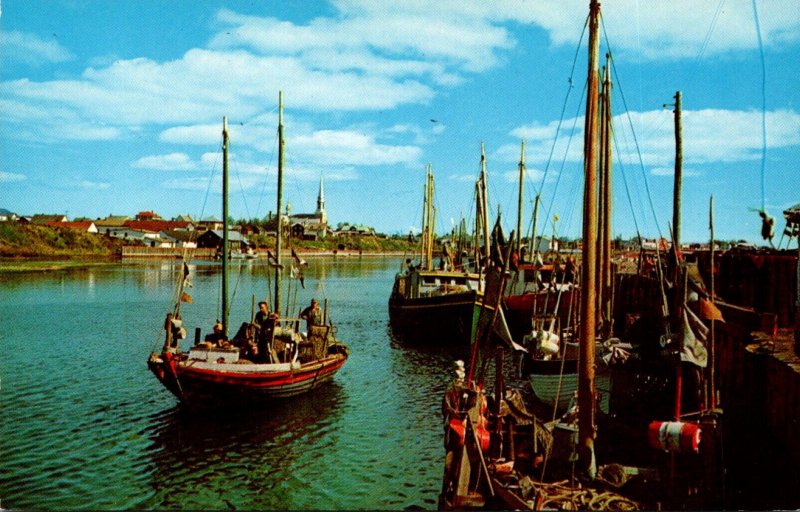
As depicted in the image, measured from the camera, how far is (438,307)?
39.9 meters

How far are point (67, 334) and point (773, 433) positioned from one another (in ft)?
129

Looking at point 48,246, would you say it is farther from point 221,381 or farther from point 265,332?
point 221,381

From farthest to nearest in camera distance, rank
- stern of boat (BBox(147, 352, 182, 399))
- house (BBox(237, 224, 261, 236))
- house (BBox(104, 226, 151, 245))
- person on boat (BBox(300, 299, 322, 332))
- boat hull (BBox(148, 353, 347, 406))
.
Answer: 1. house (BBox(237, 224, 261, 236))
2. house (BBox(104, 226, 151, 245))
3. person on boat (BBox(300, 299, 322, 332))
4. boat hull (BBox(148, 353, 347, 406))
5. stern of boat (BBox(147, 352, 182, 399))

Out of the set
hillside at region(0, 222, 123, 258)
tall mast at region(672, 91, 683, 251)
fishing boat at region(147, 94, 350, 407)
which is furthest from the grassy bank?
tall mast at region(672, 91, 683, 251)

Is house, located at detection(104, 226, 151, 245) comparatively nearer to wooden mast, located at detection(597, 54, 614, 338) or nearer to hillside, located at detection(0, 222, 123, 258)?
hillside, located at detection(0, 222, 123, 258)

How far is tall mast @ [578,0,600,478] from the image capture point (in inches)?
484

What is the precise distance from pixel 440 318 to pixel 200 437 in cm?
2184

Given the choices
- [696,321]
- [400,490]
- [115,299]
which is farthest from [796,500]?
[115,299]

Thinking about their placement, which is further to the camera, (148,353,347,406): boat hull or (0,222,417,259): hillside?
(0,222,417,259): hillside

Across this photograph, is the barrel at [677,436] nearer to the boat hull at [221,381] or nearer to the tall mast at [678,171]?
the boat hull at [221,381]

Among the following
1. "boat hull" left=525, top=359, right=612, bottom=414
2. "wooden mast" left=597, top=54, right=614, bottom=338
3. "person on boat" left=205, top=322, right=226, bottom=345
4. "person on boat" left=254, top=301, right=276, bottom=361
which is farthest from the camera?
"person on boat" left=205, top=322, right=226, bottom=345

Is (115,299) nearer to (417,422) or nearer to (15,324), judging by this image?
(15,324)

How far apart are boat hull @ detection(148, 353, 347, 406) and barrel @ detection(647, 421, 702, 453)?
1361 cm

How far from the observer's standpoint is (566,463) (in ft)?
43.1
